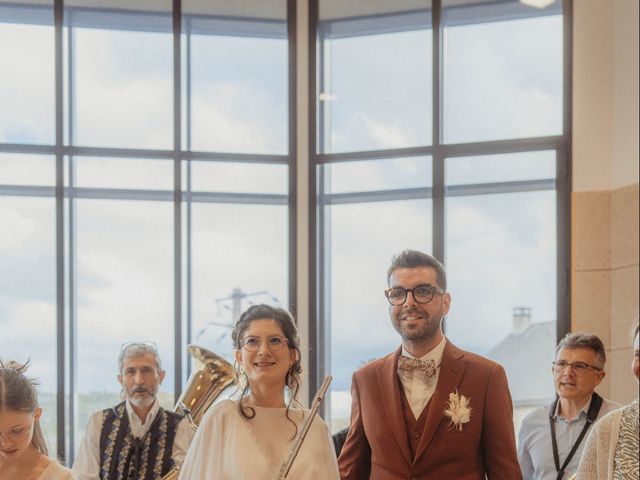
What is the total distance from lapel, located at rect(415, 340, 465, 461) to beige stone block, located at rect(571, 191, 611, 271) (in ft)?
11.0

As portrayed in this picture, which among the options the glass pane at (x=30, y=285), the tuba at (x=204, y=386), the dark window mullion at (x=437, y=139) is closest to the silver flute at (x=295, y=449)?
the tuba at (x=204, y=386)

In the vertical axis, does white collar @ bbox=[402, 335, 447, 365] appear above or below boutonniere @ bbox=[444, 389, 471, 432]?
above

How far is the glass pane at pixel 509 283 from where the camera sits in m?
7.08

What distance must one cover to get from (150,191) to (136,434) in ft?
8.42

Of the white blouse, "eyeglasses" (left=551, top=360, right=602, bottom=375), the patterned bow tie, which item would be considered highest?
the patterned bow tie

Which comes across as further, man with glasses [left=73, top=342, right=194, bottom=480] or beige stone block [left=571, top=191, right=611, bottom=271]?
beige stone block [left=571, top=191, right=611, bottom=271]

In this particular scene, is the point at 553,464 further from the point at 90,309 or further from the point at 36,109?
the point at 36,109

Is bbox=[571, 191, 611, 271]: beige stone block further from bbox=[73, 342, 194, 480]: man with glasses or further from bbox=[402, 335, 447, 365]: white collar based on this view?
bbox=[402, 335, 447, 365]: white collar

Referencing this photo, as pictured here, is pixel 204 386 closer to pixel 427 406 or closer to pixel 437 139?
pixel 427 406

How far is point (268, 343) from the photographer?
369cm

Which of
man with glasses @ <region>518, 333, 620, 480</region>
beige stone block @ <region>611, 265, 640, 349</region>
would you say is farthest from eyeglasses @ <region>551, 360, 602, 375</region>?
beige stone block @ <region>611, 265, 640, 349</region>

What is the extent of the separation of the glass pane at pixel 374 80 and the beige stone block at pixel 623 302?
1621 millimetres

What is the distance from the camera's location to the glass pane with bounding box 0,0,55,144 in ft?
24.2

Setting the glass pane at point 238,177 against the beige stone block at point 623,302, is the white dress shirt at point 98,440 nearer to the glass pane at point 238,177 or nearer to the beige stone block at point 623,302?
the glass pane at point 238,177
